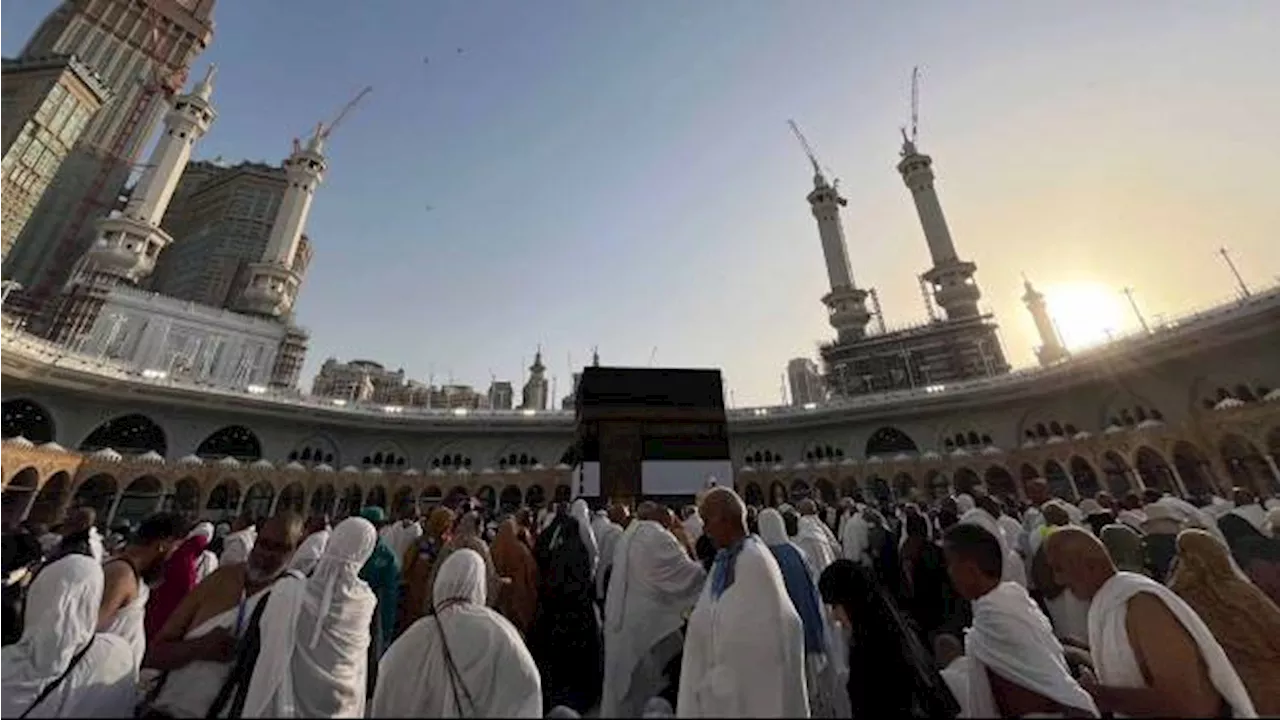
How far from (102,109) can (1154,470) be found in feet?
200

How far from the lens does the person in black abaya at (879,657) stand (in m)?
2.25

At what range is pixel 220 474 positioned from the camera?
76.5 feet

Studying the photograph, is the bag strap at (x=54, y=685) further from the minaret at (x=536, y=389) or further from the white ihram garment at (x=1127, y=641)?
the minaret at (x=536, y=389)

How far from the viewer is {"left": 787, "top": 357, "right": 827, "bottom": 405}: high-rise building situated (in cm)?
7231

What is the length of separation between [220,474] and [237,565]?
27.5 m

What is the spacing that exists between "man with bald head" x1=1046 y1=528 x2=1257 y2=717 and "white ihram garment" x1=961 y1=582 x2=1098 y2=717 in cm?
12

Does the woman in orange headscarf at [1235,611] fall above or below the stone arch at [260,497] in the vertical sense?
below

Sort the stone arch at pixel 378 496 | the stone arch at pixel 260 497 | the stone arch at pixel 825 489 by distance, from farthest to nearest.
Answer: the stone arch at pixel 825 489 → the stone arch at pixel 378 496 → the stone arch at pixel 260 497

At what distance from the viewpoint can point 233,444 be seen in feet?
87.0

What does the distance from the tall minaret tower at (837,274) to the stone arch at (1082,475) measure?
74.4 feet

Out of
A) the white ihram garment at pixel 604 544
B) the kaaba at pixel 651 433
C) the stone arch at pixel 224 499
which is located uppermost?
the kaaba at pixel 651 433

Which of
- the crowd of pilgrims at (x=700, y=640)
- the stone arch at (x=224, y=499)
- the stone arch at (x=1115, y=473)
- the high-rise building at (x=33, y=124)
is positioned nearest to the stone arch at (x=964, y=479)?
the stone arch at (x=1115, y=473)

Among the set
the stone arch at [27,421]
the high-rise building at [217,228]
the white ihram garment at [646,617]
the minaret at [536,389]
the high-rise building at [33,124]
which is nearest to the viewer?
the white ihram garment at [646,617]

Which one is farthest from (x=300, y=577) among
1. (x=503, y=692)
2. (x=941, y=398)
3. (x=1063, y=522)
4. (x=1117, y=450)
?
(x=941, y=398)
